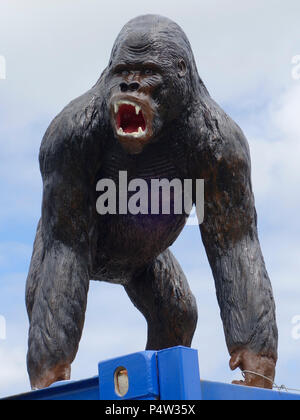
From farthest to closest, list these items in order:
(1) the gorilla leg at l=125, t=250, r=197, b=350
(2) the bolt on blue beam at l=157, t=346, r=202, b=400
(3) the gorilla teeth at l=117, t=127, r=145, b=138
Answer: (1) the gorilla leg at l=125, t=250, r=197, b=350 < (3) the gorilla teeth at l=117, t=127, r=145, b=138 < (2) the bolt on blue beam at l=157, t=346, r=202, b=400

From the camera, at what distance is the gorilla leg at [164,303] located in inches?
148

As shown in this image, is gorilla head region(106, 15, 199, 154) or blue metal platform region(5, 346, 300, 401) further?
gorilla head region(106, 15, 199, 154)

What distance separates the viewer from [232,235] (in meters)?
3.02

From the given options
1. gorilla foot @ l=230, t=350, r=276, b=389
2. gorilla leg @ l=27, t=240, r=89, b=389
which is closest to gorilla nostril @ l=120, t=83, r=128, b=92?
gorilla leg @ l=27, t=240, r=89, b=389

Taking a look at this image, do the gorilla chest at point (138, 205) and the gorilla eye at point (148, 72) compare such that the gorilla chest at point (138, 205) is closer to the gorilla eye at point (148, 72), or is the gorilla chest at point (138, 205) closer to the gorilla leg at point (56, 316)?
the gorilla leg at point (56, 316)

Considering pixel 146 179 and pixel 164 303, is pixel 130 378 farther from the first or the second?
pixel 164 303

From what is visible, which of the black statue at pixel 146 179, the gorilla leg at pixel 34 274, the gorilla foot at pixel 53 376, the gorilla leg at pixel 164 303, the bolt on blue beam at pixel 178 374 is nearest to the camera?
the bolt on blue beam at pixel 178 374

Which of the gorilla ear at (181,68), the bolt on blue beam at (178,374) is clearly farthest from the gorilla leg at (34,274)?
the bolt on blue beam at (178,374)

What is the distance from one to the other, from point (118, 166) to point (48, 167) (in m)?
0.30

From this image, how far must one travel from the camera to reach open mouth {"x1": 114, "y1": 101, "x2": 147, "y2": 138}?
2.71 metres

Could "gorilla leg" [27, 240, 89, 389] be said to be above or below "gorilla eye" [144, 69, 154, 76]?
below

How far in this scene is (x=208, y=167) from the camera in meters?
2.98

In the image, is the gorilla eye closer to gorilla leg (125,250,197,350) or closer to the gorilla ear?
the gorilla ear

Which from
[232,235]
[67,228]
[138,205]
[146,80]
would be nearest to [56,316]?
[67,228]
